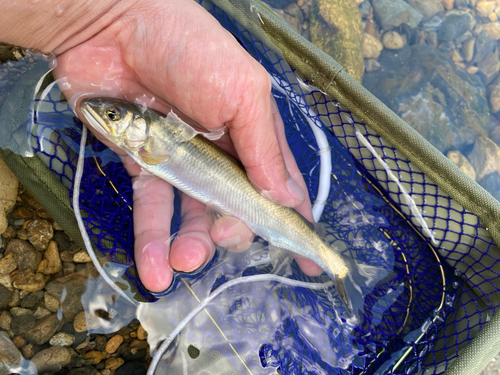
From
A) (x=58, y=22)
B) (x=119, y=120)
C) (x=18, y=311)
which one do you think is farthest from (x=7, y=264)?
(x=58, y=22)

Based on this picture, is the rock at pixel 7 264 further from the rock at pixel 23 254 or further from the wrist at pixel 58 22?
the wrist at pixel 58 22

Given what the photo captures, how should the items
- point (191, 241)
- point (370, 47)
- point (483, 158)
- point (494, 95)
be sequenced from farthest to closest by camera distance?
point (494, 95), point (370, 47), point (483, 158), point (191, 241)

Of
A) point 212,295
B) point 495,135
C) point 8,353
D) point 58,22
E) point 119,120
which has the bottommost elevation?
point 8,353

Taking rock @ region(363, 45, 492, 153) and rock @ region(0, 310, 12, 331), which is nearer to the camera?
rock @ region(0, 310, 12, 331)

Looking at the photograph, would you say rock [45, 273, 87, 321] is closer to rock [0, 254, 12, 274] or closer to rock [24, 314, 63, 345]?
rock [24, 314, 63, 345]

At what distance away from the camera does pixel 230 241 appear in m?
2.49

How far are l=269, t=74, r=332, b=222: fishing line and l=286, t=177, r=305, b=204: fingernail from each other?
0.76 feet

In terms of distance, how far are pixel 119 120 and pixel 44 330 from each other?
1.68 meters

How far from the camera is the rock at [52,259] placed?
2570 mm

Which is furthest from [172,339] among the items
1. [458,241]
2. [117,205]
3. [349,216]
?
[458,241]

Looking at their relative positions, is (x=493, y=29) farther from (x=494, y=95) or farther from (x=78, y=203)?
(x=78, y=203)

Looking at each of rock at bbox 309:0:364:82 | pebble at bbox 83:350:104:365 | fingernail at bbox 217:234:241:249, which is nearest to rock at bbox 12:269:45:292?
pebble at bbox 83:350:104:365

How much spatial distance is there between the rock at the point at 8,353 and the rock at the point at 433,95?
4.46 metres

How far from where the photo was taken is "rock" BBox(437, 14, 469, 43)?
15.2 ft
